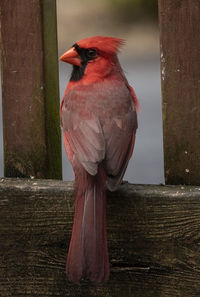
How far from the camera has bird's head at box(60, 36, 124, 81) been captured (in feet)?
9.80

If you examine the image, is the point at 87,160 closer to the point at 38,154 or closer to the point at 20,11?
the point at 38,154

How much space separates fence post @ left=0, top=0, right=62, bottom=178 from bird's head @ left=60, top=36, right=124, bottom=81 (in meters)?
0.27

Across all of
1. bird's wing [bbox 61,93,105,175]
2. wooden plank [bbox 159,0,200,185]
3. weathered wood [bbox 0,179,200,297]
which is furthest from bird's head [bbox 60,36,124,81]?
weathered wood [bbox 0,179,200,297]

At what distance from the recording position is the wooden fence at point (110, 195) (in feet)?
8.50

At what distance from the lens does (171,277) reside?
8.46 ft

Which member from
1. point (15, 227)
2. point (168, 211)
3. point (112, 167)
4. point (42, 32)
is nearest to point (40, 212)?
point (15, 227)

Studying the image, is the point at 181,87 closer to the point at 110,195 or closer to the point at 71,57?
the point at 110,195

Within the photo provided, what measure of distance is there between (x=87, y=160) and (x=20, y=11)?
2.14 feet

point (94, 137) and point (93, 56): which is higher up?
point (93, 56)

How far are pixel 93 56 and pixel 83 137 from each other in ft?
1.56

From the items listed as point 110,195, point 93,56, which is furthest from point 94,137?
point 93,56

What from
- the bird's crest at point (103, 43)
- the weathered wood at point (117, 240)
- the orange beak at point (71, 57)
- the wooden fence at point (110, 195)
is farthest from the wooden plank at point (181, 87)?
the orange beak at point (71, 57)

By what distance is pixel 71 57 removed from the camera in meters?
3.04

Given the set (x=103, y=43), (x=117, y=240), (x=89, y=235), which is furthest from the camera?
(x=103, y=43)
